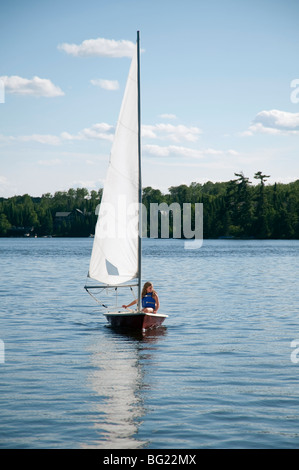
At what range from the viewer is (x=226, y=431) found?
1309 cm

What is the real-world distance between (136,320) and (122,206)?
4346 millimetres

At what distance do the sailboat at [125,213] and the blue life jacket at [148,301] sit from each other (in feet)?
2.12

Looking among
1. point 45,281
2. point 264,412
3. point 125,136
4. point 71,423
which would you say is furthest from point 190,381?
point 45,281

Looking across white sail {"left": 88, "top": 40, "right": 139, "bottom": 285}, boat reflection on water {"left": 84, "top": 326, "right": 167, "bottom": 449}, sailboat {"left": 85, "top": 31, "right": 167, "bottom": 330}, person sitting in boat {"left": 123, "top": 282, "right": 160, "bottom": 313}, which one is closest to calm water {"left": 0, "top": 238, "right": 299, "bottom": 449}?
boat reflection on water {"left": 84, "top": 326, "right": 167, "bottom": 449}

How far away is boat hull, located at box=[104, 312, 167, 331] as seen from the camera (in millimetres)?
23672

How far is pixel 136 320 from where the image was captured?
23.9 metres

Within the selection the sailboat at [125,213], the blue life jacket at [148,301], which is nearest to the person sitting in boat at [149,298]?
the blue life jacket at [148,301]

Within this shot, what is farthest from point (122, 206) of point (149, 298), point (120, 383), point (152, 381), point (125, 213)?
point (120, 383)

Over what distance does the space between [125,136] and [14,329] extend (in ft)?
31.2

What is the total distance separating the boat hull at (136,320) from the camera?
23.7m

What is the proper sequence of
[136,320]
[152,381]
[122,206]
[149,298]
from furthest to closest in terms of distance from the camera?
[149,298] → [122,206] → [136,320] → [152,381]

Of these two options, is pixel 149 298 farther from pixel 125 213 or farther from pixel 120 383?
pixel 120 383

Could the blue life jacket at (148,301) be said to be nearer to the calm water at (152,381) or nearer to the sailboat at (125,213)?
the sailboat at (125,213)
